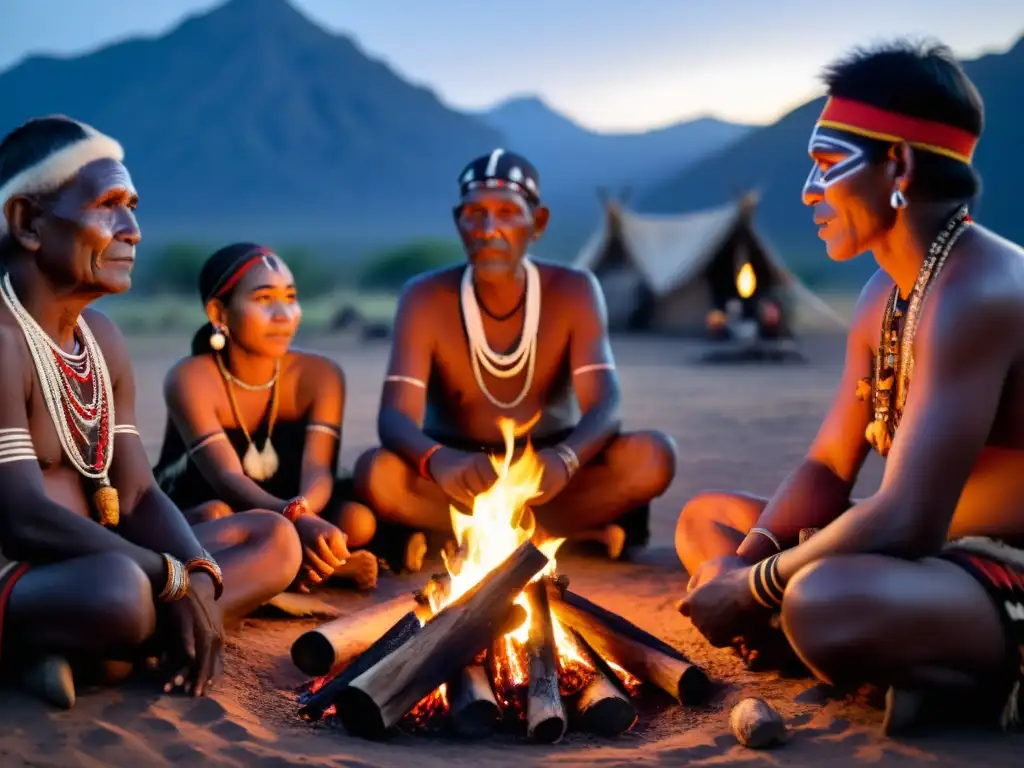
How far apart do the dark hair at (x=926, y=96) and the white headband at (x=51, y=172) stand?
242 centimetres

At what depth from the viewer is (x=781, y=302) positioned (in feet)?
70.4

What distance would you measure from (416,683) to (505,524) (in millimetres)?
956

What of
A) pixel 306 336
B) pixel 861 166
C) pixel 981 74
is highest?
pixel 981 74

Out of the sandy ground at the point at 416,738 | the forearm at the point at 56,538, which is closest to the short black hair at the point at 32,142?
the forearm at the point at 56,538

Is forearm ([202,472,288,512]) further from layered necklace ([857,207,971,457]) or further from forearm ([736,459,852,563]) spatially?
layered necklace ([857,207,971,457])

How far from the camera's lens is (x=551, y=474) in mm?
4855

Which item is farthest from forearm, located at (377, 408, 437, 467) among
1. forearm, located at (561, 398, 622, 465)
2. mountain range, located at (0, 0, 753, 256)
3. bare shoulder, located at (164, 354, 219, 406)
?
mountain range, located at (0, 0, 753, 256)

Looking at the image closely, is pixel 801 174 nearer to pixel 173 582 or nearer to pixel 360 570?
pixel 360 570

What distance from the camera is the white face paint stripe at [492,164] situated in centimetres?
517

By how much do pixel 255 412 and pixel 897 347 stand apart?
2.89m

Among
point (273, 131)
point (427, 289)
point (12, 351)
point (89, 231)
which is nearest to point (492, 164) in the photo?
point (427, 289)

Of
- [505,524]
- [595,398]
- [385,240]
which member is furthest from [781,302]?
[385,240]

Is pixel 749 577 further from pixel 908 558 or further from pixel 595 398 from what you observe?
pixel 595 398

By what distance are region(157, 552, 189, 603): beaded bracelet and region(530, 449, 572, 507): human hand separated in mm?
1853
